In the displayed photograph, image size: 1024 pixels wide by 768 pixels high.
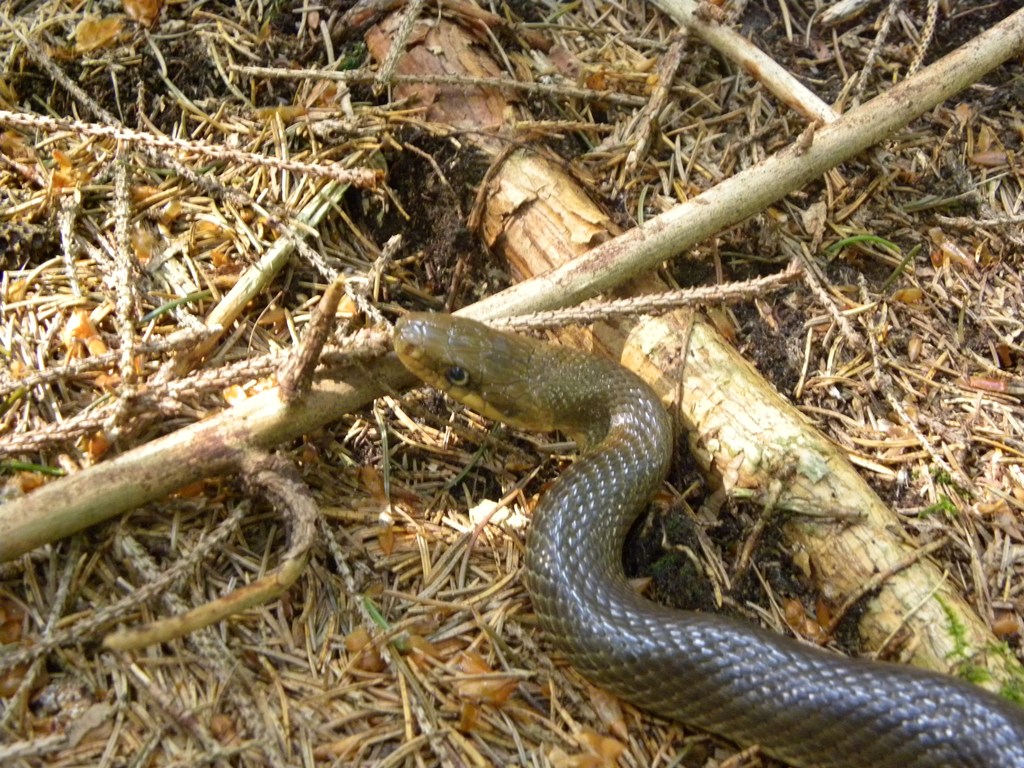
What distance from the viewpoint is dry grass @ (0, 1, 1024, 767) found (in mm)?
2789

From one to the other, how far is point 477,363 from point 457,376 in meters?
0.10

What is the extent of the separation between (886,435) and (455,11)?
9.88 ft

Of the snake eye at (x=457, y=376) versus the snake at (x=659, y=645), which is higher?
the snake eye at (x=457, y=376)

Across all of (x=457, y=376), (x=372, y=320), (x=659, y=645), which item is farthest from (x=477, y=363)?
(x=659, y=645)

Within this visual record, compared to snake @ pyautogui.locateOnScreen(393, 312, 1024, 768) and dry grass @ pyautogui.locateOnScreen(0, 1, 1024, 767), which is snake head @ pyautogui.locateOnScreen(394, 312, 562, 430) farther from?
dry grass @ pyautogui.locateOnScreen(0, 1, 1024, 767)

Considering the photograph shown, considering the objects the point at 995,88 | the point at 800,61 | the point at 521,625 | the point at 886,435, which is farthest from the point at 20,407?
the point at 995,88

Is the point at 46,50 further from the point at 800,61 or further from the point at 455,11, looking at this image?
the point at 800,61

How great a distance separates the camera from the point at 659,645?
2924 millimetres

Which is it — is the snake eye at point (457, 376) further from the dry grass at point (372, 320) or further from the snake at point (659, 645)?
the dry grass at point (372, 320)

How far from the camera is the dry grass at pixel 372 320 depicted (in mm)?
2789

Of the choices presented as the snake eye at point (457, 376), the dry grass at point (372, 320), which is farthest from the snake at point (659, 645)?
the dry grass at point (372, 320)

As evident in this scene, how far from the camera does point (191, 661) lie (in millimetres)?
2760

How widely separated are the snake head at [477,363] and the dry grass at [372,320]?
17 cm

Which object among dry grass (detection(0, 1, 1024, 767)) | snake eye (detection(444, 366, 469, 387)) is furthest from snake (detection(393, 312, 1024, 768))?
dry grass (detection(0, 1, 1024, 767))
